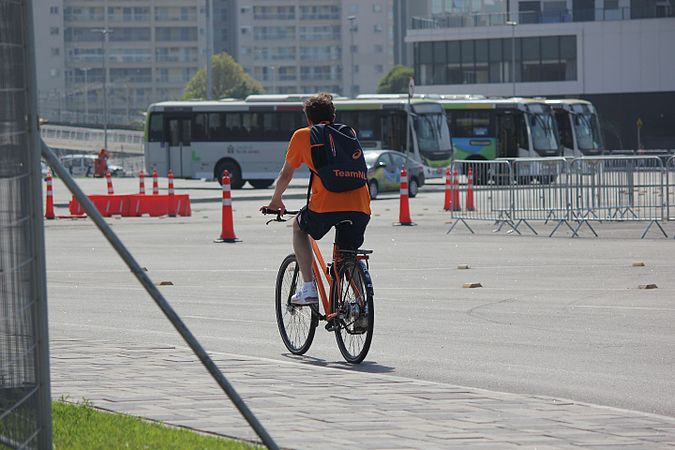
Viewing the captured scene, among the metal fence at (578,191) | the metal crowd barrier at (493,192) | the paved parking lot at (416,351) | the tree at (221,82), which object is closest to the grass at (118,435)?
the paved parking lot at (416,351)

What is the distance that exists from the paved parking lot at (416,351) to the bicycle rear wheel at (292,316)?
0.38ft

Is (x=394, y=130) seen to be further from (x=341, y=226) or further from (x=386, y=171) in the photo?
(x=341, y=226)

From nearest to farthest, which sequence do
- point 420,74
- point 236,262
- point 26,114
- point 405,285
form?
point 26,114, point 405,285, point 236,262, point 420,74

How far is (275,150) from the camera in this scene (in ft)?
172

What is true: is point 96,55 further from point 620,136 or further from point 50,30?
point 620,136

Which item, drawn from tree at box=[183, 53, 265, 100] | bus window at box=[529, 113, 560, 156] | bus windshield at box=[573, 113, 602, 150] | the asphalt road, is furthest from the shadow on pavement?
tree at box=[183, 53, 265, 100]

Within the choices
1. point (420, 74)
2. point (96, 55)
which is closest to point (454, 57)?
point (420, 74)

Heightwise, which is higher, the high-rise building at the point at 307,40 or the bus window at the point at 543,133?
the high-rise building at the point at 307,40

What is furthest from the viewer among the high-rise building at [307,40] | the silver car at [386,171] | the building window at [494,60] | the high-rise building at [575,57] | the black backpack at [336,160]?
the high-rise building at [307,40]

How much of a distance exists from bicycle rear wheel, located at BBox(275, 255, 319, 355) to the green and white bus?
150 ft

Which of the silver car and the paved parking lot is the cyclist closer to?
the paved parking lot

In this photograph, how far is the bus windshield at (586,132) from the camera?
6145 cm

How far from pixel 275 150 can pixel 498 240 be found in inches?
1175

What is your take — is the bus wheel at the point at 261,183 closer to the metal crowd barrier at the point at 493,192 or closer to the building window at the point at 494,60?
the metal crowd barrier at the point at 493,192
